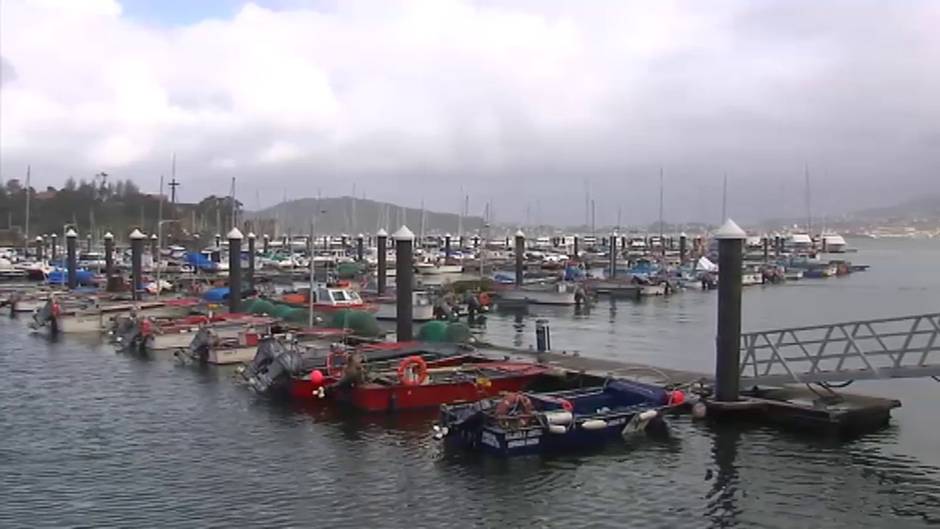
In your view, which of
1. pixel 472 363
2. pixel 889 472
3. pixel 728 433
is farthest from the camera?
pixel 472 363

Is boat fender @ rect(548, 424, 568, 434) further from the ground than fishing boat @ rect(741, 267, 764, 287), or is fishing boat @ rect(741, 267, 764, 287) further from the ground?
fishing boat @ rect(741, 267, 764, 287)

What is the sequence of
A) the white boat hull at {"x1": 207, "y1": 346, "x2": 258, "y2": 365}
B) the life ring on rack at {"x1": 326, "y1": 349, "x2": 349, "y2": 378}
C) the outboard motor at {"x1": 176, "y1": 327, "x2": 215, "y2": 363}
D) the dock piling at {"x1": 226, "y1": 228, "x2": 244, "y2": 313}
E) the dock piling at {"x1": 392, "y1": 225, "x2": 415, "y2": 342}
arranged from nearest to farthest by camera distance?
the life ring on rack at {"x1": 326, "y1": 349, "x2": 349, "y2": 378} < the dock piling at {"x1": 392, "y1": 225, "x2": 415, "y2": 342} < the white boat hull at {"x1": 207, "y1": 346, "x2": 258, "y2": 365} < the outboard motor at {"x1": 176, "y1": 327, "x2": 215, "y2": 363} < the dock piling at {"x1": 226, "y1": 228, "x2": 244, "y2": 313}

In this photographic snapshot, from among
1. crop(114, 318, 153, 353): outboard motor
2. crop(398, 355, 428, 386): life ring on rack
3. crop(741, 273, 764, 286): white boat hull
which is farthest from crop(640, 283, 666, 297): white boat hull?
crop(398, 355, 428, 386): life ring on rack

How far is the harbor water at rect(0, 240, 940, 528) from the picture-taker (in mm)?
16828

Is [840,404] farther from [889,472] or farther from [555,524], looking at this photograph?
[555,524]

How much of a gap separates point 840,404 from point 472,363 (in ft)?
35.0

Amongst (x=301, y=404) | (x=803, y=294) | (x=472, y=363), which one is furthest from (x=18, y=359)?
(x=803, y=294)

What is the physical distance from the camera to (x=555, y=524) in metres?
16.4

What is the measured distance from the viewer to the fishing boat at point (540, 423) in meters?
20.1

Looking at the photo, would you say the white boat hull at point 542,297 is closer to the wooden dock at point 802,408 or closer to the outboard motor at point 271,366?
the outboard motor at point 271,366

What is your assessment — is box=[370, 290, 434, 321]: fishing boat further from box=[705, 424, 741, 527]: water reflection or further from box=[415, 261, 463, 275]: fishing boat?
box=[415, 261, 463, 275]: fishing boat

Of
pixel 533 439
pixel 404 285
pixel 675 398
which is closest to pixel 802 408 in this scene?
pixel 675 398

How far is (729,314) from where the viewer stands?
22.8 meters

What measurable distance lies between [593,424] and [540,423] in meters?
1.31
